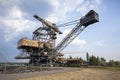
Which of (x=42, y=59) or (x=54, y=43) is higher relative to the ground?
(x=54, y=43)

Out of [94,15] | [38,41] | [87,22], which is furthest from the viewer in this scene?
[38,41]

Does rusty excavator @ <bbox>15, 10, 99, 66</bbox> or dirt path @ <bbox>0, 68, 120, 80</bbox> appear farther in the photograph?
rusty excavator @ <bbox>15, 10, 99, 66</bbox>

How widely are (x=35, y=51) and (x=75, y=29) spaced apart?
2055 cm

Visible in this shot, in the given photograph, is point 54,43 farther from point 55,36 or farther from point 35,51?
point 35,51

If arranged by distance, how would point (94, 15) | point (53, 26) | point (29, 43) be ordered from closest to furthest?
point (94, 15) < point (29, 43) < point (53, 26)

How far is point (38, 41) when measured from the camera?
177 ft

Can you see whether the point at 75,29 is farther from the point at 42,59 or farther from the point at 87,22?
the point at 42,59

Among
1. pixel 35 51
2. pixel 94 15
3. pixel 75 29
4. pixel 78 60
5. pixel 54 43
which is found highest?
pixel 94 15

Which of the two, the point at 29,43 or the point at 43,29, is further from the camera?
the point at 43,29

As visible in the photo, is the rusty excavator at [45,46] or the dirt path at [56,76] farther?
the rusty excavator at [45,46]

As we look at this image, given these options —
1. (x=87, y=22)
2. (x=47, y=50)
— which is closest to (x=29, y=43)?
(x=47, y=50)

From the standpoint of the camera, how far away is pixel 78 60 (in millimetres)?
59812

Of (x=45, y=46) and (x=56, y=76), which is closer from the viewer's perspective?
(x=56, y=76)

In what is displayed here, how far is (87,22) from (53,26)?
17794mm
